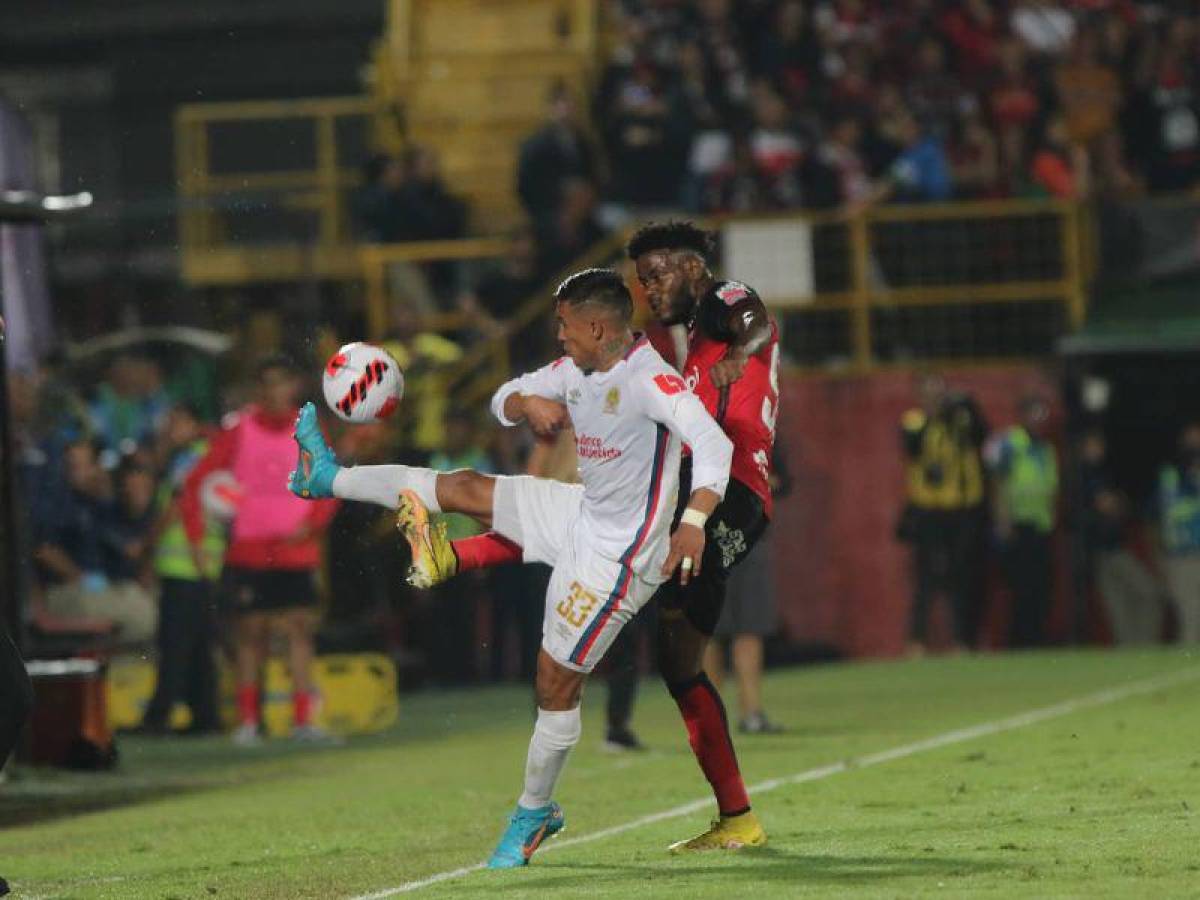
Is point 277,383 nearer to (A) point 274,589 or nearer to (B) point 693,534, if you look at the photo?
(A) point 274,589

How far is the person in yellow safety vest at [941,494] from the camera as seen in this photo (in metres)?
23.7

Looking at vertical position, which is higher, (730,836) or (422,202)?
(422,202)

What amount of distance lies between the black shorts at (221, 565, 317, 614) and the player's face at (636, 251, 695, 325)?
24.4 ft

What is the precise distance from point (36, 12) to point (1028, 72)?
14.7 m

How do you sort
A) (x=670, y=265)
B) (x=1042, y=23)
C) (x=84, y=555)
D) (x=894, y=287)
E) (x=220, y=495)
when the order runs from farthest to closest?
(x=1042, y=23) → (x=894, y=287) → (x=84, y=555) → (x=220, y=495) → (x=670, y=265)

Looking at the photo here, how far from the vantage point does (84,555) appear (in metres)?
19.4

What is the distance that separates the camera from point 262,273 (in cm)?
2712

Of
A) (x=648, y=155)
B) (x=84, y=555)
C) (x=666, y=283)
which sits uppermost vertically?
(x=648, y=155)

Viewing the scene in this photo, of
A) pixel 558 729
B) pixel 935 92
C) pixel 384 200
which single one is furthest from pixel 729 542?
pixel 935 92

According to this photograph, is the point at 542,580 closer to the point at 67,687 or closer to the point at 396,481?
the point at 67,687

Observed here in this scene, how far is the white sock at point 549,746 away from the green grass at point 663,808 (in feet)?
1.03

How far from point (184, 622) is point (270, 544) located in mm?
1329

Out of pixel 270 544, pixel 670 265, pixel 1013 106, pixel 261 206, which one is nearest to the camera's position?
pixel 670 265

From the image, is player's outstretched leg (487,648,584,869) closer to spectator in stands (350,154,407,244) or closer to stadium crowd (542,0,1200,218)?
stadium crowd (542,0,1200,218)
